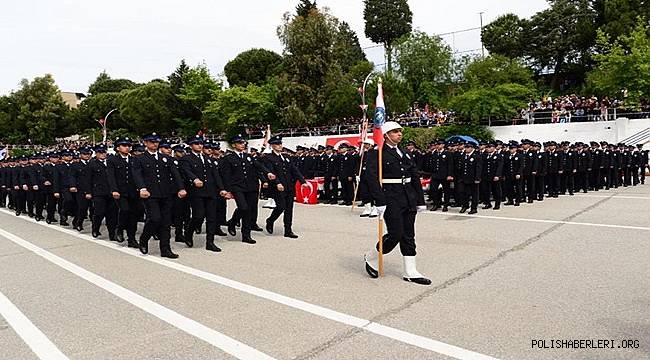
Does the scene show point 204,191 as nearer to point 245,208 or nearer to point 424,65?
point 245,208

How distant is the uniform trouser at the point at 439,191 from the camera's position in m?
14.2

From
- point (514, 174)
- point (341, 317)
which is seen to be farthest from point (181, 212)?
point (514, 174)

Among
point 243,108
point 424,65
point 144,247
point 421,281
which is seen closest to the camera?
point 421,281

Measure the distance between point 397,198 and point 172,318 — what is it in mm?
2923

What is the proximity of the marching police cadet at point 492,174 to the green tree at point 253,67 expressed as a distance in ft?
140

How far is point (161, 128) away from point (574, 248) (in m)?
53.7

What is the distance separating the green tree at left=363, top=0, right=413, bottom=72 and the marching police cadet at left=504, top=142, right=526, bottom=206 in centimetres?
5043

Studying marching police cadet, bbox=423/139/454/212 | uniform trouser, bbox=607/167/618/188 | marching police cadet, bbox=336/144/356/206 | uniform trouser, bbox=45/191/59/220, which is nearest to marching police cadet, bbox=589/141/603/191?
uniform trouser, bbox=607/167/618/188

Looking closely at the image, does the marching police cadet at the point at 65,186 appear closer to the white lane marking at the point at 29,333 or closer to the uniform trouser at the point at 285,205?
the uniform trouser at the point at 285,205

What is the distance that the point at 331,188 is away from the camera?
58.7 feet

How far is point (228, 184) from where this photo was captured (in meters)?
10.2

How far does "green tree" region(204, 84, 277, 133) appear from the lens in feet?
145

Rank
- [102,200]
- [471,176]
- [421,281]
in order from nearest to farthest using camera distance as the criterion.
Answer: [421,281], [102,200], [471,176]

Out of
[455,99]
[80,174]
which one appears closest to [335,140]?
[455,99]
